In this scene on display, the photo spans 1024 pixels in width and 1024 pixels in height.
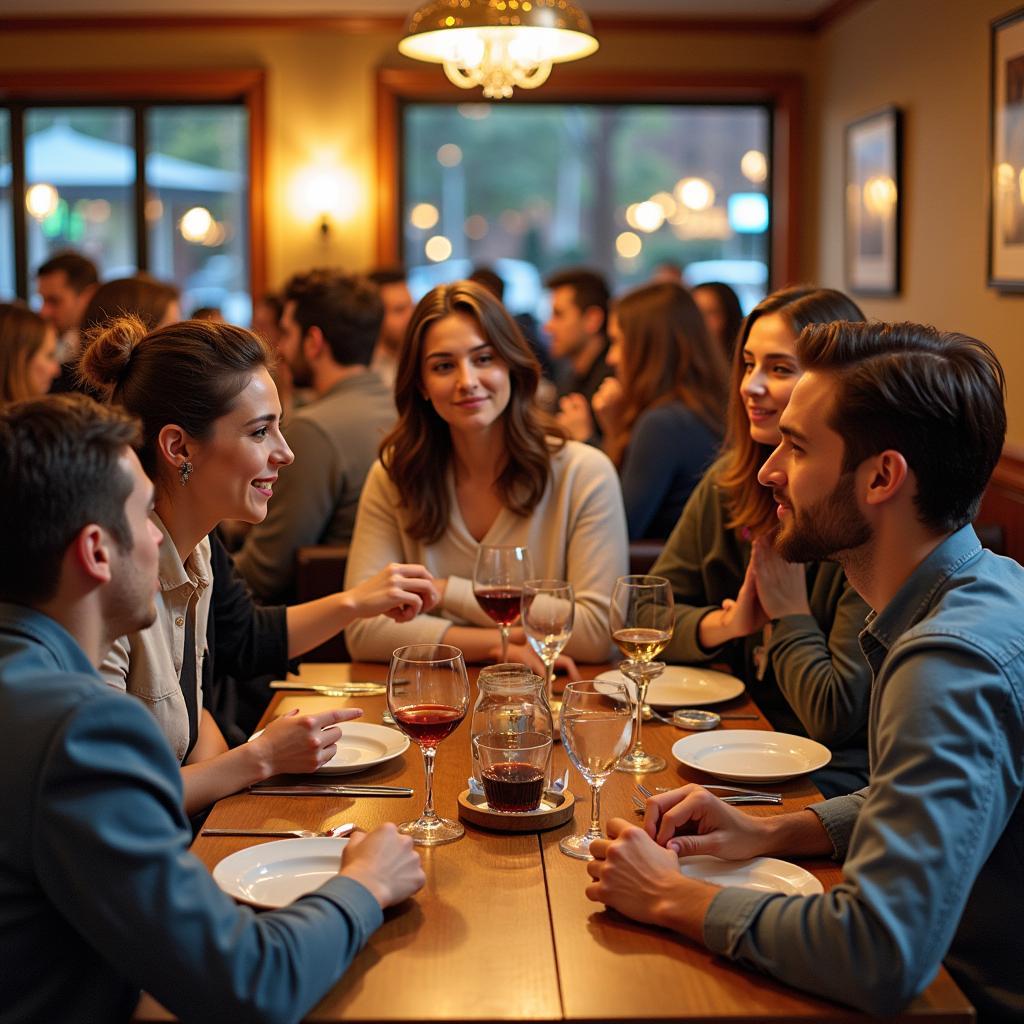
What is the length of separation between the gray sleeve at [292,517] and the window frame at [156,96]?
4.26 meters

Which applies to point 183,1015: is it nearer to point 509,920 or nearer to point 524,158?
point 509,920

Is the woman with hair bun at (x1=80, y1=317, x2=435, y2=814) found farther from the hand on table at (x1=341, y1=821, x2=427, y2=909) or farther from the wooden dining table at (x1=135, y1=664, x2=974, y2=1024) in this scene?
the hand on table at (x1=341, y1=821, x2=427, y2=909)

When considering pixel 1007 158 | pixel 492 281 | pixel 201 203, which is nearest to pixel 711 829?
pixel 1007 158

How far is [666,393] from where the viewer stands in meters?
4.29

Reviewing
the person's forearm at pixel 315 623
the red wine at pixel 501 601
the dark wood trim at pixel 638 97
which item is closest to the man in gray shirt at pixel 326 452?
the person's forearm at pixel 315 623

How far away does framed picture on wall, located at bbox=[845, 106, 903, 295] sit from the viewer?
5969mm

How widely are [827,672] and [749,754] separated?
12.1 inches

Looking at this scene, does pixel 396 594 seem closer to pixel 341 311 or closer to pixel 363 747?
pixel 363 747

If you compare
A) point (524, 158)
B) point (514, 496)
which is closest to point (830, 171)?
point (524, 158)

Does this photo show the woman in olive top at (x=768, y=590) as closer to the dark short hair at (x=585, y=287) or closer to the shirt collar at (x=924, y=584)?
the shirt collar at (x=924, y=584)

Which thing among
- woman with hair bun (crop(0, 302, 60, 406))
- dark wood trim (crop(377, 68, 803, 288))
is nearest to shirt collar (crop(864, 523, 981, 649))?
woman with hair bun (crop(0, 302, 60, 406))

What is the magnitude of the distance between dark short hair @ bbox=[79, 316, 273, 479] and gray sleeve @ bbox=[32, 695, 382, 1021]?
88 centimetres

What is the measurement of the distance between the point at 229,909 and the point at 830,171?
6.86 metres

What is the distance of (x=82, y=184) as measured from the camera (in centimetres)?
823
